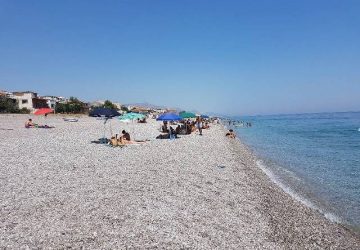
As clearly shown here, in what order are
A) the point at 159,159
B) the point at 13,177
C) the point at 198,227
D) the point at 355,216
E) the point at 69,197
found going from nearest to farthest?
the point at 198,227
the point at 69,197
the point at 355,216
the point at 13,177
the point at 159,159

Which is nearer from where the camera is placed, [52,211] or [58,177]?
[52,211]

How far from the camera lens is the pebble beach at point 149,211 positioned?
25.5 feet

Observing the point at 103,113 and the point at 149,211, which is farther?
the point at 103,113

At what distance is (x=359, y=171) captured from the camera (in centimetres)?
2078

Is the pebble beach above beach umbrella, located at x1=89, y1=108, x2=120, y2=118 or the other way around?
the other way around

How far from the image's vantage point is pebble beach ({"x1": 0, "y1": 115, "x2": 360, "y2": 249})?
778cm

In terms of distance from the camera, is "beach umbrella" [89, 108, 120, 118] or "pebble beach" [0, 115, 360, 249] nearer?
"pebble beach" [0, 115, 360, 249]

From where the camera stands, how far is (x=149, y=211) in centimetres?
959

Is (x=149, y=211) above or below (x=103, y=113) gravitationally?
below

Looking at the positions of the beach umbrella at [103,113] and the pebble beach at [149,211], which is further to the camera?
the beach umbrella at [103,113]

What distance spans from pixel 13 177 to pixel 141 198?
5.40 m

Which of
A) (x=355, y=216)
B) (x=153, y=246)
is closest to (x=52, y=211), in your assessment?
(x=153, y=246)

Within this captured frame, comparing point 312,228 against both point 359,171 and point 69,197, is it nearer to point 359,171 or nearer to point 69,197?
point 69,197

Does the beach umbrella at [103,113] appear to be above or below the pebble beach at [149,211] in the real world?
above
